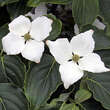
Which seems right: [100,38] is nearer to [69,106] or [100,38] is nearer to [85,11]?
[85,11]

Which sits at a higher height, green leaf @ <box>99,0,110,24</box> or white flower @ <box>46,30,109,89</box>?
green leaf @ <box>99,0,110,24</box>

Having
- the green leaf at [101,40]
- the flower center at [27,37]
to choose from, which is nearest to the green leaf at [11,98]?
the flower center at [27,37]

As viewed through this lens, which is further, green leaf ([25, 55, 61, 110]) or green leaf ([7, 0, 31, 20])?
green leaf ([7, 0, 31, 20])

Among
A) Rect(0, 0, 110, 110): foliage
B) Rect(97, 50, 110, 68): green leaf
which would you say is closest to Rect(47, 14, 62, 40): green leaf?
Rect(0, 0, 110, 110): foliage

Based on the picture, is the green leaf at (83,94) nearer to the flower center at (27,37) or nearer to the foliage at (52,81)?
the foliage at (52,81)

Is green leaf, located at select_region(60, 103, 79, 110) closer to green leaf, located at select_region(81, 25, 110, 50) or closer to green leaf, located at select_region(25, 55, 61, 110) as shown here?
green leaf, located at select_region(25, 55, 61, 110)

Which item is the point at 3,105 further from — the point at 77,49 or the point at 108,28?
the point at 108,28
